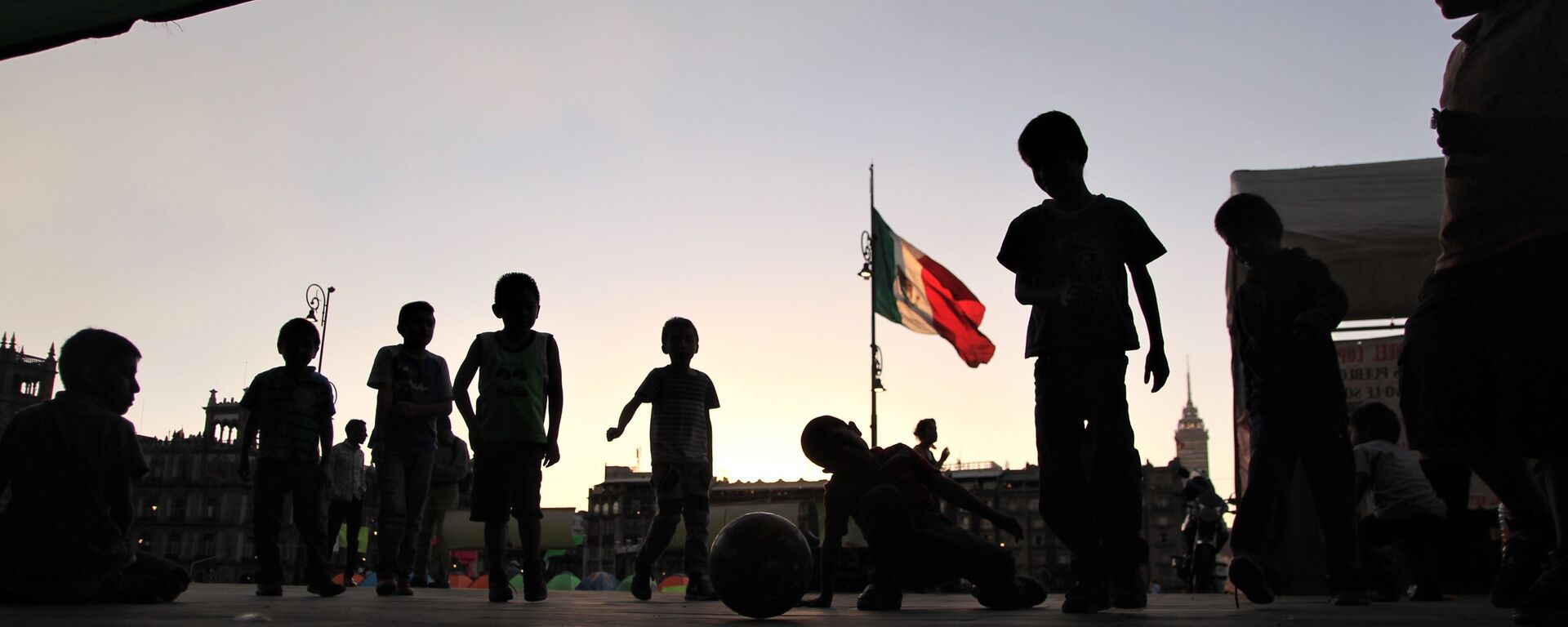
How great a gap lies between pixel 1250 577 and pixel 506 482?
362 centimetres

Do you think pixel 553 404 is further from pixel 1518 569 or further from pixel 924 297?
pixel 924 297

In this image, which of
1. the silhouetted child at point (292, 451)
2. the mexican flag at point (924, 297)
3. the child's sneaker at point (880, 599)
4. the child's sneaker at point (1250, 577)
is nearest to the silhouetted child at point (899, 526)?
the child's sneaker at point (880, 599)

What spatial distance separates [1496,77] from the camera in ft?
11.6

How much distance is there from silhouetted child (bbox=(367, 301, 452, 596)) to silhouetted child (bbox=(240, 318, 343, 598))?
1.03 ft

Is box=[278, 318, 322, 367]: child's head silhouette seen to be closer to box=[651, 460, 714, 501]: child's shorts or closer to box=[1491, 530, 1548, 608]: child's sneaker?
box=[651, 460, 714, 501]: child's shorts

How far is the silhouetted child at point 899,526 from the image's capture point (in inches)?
195

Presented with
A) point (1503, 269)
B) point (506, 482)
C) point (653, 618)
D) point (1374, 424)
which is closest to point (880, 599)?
point (653, 618)

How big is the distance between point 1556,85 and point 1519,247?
48 centimetres

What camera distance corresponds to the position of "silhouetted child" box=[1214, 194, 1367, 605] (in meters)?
5.23

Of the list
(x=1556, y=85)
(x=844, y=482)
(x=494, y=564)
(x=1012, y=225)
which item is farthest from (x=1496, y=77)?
(x=494, y=564)

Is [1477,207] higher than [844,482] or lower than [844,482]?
higher

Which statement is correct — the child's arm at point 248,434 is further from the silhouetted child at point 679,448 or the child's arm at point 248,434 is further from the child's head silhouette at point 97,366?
the silhouetted child at point 679,448

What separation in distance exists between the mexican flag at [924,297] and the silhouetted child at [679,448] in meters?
13.5

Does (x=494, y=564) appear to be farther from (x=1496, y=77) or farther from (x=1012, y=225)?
(x=1496, y=77)
